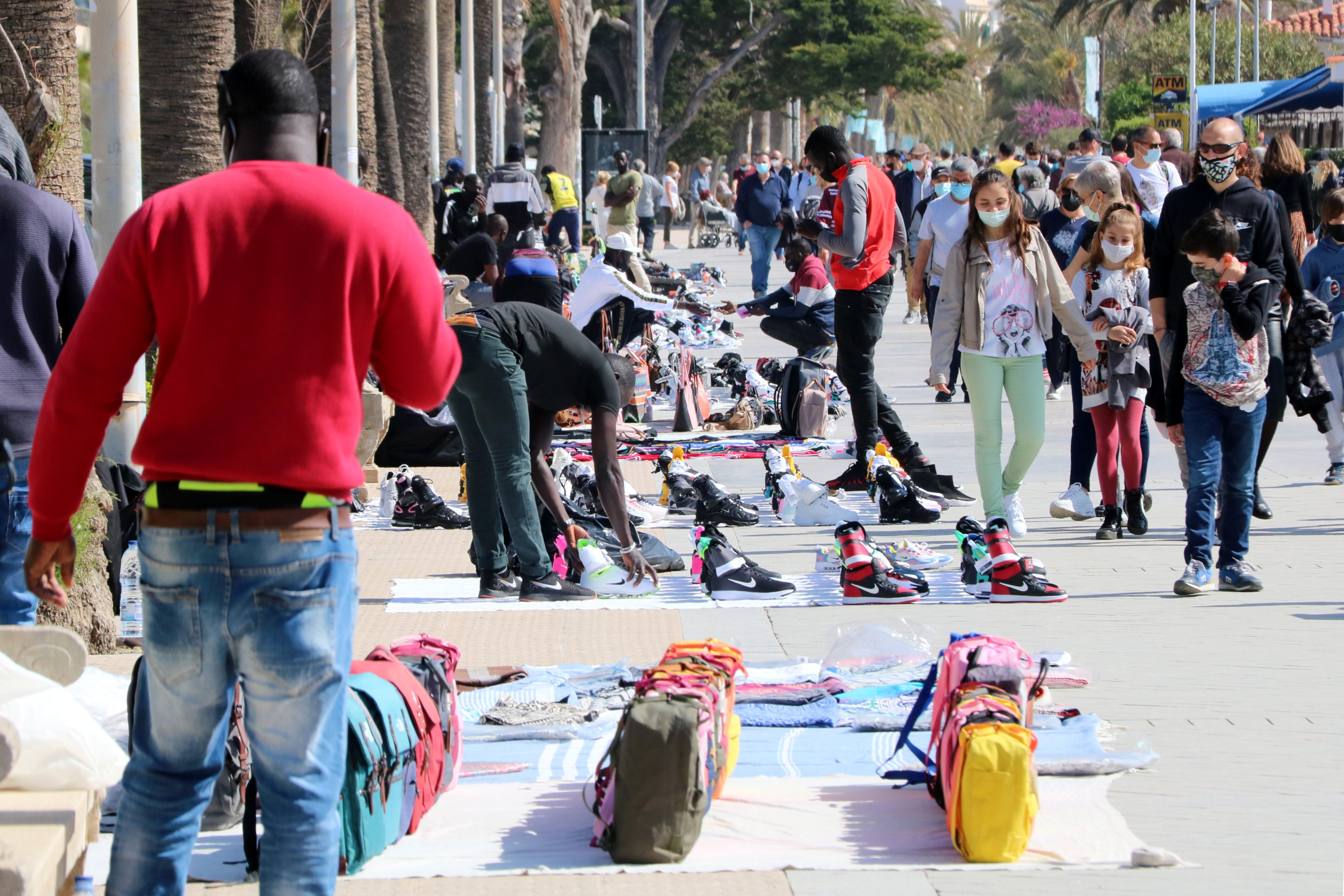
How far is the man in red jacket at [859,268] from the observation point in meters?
9.93

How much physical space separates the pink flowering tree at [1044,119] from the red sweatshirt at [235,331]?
75.7m

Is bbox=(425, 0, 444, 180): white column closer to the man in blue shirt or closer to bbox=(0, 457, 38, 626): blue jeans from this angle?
the man in blue shirt

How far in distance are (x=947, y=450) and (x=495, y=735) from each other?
22.3ft

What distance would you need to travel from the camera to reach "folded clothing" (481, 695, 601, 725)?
545cm

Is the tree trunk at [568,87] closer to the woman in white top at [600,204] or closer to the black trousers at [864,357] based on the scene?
the woman in white top at [600,204]

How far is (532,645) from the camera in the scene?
21.9 feet

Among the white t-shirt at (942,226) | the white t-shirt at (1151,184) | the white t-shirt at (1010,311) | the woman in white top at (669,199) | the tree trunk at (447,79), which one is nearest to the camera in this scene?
the white t-shirt at (1010,311)

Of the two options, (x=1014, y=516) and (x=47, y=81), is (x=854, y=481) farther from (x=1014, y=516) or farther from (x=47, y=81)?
(x=47, y=81)

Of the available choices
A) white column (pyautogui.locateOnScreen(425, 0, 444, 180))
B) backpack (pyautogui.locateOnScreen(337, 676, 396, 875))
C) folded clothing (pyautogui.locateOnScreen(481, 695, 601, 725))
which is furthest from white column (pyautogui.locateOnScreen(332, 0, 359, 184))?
backpack (pyautogui.locateOnScreen(337, 676, 396, 875))

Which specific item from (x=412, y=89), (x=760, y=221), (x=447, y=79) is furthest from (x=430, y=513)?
(x=447, y=79)

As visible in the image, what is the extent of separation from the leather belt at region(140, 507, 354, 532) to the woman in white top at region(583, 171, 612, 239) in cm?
2258

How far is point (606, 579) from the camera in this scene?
763 centimetres

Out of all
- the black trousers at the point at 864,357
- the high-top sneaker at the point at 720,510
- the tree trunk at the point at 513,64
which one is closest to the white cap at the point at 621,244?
the black trousers at the point at 864,357

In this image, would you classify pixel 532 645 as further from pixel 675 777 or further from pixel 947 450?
pixel 947 450
